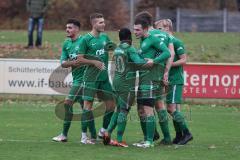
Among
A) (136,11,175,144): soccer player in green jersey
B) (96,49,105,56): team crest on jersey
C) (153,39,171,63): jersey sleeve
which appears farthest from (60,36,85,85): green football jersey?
(153,39,171,63): jersey sleeve

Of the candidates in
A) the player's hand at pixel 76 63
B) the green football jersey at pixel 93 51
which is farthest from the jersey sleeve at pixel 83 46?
the player's hand at pixel 76 63

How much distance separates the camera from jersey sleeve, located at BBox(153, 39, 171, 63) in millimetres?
12883

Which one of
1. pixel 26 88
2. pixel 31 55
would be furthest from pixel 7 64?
pixel 31 55

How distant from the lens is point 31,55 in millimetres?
26172

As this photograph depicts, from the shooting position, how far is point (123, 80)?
43.5 feet

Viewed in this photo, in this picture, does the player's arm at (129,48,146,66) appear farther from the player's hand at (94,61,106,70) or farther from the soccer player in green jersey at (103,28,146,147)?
the player's hand at (94,61,106,70)

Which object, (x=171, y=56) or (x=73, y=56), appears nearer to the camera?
(x=171, y=56)

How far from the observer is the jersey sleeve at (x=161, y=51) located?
12883mm

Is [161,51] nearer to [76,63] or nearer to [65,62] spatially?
[76,63]

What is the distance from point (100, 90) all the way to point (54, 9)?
84.9ft

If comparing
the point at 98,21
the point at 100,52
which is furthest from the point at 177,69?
the point at 98,21

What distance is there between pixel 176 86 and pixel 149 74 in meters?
0.72

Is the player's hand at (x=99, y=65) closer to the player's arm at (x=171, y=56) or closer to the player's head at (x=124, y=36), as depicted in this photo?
the player's head at (x=124, y=36)

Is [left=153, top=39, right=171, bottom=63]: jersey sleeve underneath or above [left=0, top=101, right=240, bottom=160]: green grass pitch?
above
